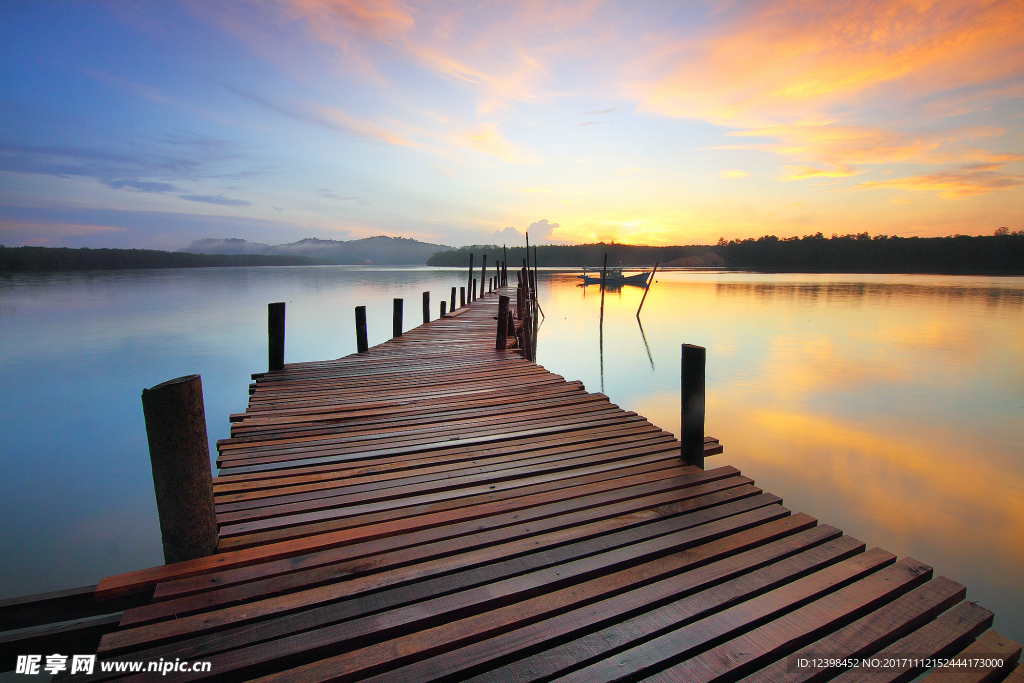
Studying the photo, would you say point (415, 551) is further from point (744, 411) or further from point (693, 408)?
point (744, 411)

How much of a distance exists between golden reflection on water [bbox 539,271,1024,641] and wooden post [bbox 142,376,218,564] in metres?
6.76

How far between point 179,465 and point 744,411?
11344 mm

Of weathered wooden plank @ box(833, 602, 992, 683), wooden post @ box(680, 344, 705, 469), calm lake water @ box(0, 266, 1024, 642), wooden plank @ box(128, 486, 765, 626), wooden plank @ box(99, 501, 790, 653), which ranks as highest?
wooden post @ box(680, 344, 705, 469)

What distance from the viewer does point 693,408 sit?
3.65 m

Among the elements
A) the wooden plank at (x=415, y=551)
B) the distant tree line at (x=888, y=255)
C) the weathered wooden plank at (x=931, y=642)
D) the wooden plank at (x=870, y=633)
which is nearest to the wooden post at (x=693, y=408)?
the wooden plank at (x=415, y=551)

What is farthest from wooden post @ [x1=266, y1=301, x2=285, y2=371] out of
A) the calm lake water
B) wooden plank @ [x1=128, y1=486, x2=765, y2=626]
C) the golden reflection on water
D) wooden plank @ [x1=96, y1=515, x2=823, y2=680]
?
the golden reflection on water

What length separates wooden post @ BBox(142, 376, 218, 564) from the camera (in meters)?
2.31

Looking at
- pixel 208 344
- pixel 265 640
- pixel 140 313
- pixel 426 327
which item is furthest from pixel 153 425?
pixel 140 313

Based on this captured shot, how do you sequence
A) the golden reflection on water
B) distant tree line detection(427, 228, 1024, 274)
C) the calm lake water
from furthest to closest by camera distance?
distant tree line detection(427, 228, 1024, 274), the golden reflection on water, the calm lake water

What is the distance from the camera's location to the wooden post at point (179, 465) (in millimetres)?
2309

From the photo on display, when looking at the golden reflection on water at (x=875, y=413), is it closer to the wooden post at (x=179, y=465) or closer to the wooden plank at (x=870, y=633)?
the wooden plank at (x=870, y=633)

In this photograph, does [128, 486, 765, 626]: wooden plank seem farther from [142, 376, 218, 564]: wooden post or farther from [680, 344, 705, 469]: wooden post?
[680, 344, 705, 469]: wooden post

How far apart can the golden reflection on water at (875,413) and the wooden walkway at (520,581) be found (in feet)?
12.5

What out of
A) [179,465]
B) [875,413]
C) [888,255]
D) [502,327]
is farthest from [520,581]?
[888,255]
